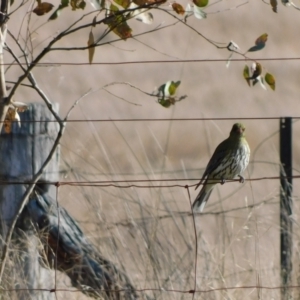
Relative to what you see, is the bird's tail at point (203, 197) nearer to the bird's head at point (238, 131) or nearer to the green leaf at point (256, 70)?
the bird's head at point (238, 131)

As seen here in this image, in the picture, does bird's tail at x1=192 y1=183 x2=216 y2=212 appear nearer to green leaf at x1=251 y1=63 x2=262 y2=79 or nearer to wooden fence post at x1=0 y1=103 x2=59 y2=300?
wooden fence post at x1=0 y1=103 x2=59 y2=300

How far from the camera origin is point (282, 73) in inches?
645

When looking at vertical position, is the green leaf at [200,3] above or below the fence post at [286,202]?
above

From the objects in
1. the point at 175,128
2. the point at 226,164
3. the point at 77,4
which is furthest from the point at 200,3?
the point at 175,128

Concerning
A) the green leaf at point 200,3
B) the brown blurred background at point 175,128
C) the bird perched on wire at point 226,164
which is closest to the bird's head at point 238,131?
the bird perched on wire at point 226,164

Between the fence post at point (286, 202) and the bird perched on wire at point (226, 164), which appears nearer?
the fence post at point (286, 202)

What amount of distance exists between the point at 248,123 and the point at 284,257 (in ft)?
29.7

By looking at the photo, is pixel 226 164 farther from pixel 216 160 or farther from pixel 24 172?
pixel 24 172

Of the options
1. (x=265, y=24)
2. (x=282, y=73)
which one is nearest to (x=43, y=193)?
(x=282, y=73)

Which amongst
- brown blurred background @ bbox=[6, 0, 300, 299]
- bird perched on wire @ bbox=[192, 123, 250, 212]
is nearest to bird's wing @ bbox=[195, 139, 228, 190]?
bird perched on wire @ bbox=[192, 123, 250, 212]

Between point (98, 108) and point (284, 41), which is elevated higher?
point (284, 41)

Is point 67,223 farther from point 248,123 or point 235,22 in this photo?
point 235,22

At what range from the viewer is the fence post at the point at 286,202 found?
5074 millimetres

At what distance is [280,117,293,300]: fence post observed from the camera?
5.07 metres
